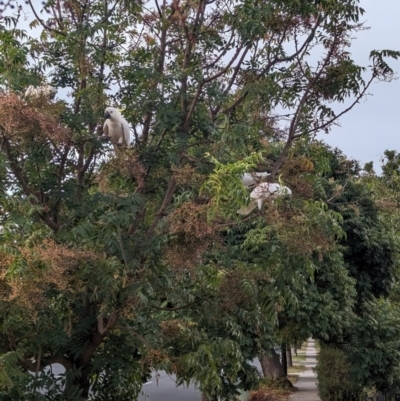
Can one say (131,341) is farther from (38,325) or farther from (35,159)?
(35,159)

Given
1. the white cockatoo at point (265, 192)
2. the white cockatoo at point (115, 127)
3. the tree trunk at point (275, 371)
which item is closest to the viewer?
the white cockatoo at point (265, 192)

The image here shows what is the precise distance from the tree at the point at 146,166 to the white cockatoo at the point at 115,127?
0.38ft

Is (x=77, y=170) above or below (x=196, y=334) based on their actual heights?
above

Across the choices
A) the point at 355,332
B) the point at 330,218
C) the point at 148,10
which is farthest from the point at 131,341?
the point at 355,332

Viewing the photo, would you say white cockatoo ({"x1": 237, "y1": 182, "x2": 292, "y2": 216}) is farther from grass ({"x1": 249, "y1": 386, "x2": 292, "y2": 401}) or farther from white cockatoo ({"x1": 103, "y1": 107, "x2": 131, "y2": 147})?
grass ({"x1": 249, "y1": 386, "x2": 292, "y2": 401})

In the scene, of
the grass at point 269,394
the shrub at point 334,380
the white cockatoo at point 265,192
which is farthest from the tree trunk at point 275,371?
the white cockatoo at point 265,192

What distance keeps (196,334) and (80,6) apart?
284 centimetres

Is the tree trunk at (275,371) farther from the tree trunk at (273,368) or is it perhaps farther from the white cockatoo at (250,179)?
the white cockatoo at (250,179)

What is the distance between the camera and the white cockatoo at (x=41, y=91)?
17.3 feet

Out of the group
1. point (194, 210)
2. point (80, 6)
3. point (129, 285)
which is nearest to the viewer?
point (194, 210)

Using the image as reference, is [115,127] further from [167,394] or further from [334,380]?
[167,394]

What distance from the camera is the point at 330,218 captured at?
4945 millimetres

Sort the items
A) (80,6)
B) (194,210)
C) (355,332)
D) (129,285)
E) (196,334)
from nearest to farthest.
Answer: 1. (194,210)
2. (129,285)
3. (196,334)
4. (80,6)
5. (355,332)

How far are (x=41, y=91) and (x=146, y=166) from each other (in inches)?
39.0
